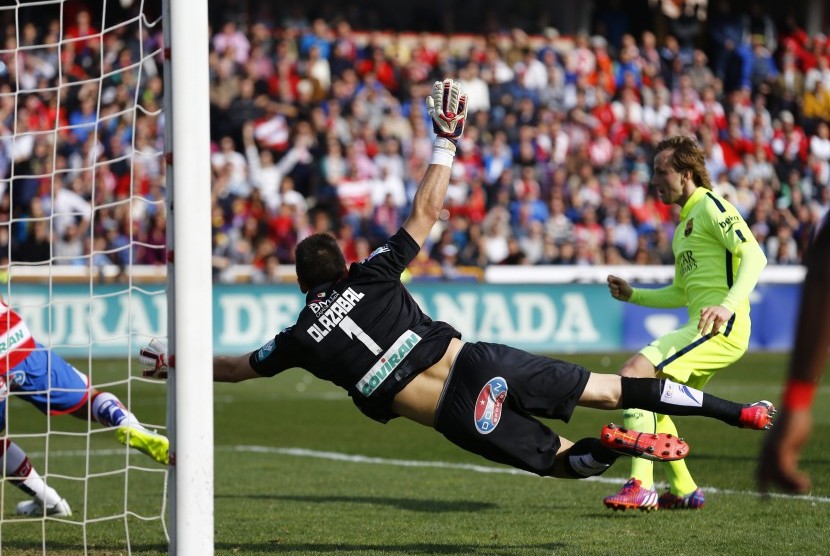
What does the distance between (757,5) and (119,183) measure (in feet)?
60.1

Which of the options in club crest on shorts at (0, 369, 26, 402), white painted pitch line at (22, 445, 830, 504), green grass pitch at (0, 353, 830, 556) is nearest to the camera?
green grass pitch at (0, 353, 830, 556)

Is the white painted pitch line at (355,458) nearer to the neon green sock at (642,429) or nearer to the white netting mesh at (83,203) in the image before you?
the neon green sock at (642,429)

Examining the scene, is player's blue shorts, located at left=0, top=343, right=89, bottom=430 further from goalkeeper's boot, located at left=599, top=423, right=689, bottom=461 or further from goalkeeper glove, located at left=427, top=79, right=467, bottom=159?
goalkeeper's boot, located at left=599, top=423, right=689, bottom=461

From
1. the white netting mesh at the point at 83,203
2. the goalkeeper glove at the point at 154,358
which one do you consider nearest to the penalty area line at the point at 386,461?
the white netting mesh at the point at 83,203

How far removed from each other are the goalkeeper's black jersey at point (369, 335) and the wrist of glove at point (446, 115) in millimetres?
460

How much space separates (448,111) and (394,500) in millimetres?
3457

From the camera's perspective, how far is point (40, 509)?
28.3ft

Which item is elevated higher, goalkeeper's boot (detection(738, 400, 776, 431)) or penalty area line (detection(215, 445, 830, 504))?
goalkeeper's boot (detection(738, 400, 776, 431))

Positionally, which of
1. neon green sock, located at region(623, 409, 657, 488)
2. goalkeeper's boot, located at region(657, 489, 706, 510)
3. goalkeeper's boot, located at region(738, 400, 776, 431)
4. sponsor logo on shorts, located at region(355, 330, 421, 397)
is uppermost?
sponsor logo on shorts, located at region(355, 330, 421, 397)

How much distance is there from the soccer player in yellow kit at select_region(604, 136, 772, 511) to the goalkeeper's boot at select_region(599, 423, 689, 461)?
4.33 feet

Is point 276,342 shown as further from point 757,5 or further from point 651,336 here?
point 757,5

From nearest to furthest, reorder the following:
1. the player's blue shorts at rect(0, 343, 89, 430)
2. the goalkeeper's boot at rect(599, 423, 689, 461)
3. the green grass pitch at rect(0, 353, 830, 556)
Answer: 1. the goalkeeper's boot at rect(599, 423, 689, 461)
2. the green grass pitch at rect(0, 353, 830, 556)
3. the player's blue shorts at rect(0, 343, 89, 430)

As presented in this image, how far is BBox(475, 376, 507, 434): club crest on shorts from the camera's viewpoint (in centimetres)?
643

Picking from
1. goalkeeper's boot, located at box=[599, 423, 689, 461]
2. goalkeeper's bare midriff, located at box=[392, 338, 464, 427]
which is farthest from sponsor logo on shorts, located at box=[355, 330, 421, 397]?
goalkeeper's boot, located at box=[599, 423, 689, 461]
